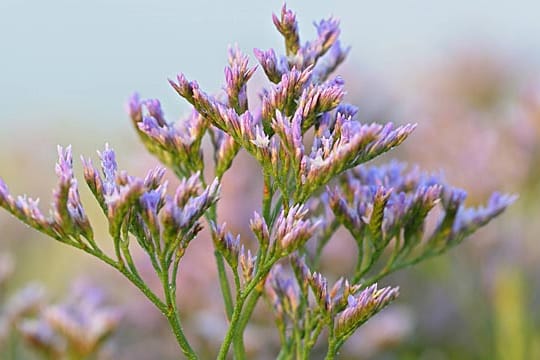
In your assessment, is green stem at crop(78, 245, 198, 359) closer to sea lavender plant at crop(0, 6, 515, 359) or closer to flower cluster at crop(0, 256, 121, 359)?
sea lavender plant at crop(0, 6, 515, 359)

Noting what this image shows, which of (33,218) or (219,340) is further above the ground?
(219,340)

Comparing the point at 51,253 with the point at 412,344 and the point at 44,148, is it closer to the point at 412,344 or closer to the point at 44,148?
the point at 44,148

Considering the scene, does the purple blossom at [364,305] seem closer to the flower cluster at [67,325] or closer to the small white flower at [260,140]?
the small white flower at [260,140]

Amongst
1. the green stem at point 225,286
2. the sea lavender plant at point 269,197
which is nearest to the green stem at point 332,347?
the sea lavender plant at point 269,197

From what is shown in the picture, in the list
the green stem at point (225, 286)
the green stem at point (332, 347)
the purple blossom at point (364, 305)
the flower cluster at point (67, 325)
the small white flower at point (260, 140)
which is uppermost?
the flower cluster at point (67, 325)

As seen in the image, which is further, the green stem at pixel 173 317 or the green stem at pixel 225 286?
the green stem at pixel 225 286

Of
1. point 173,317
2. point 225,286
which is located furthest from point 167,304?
point 225,286

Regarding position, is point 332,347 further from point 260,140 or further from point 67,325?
point 67,325

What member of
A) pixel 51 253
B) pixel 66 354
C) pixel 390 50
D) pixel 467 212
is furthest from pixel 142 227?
pixel 390 50

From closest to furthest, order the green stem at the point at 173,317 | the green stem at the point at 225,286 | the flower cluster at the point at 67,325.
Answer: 1. the green stem at the point at 173,317
2. the green stem at the point at 225,286
3. the flower cluster at the point at 67,325
